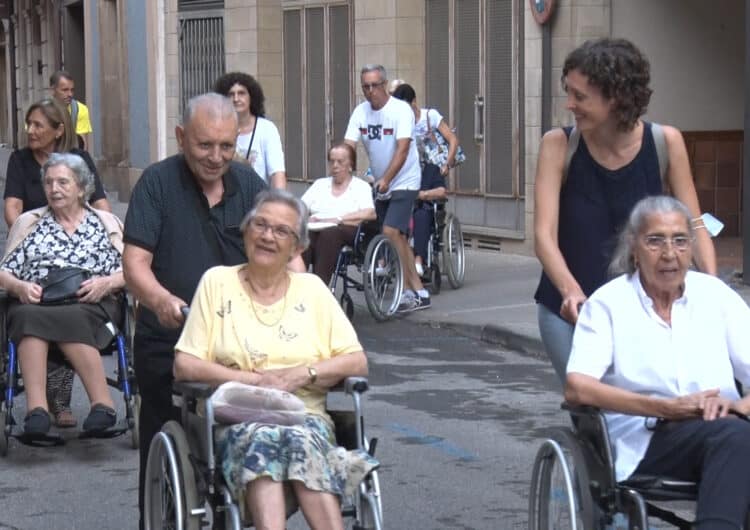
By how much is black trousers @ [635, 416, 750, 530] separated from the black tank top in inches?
28.2

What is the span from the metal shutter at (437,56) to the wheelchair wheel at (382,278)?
533 cm

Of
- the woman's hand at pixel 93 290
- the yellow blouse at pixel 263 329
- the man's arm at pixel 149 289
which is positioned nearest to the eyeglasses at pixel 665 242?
the yellow blouse at pixel 263 329

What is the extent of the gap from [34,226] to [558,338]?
11.7ft

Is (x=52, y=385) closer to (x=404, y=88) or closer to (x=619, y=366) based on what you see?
(x=619, y=366)

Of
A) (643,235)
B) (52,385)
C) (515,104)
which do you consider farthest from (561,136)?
(515,104)

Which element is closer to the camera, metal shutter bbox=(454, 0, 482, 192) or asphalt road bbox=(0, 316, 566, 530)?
asphalt road bbox=(0, 316, 566, 530)

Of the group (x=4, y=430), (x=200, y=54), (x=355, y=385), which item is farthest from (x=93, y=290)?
(x=200, y=54)

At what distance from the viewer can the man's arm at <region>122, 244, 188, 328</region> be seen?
540 cm

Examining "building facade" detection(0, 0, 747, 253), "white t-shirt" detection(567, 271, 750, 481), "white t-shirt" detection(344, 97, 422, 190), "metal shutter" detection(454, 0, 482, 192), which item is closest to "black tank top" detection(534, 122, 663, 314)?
"white t-shirt" detection(567, 271, 750, 481)

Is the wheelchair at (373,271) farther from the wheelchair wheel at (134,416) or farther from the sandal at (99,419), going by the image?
the sandal at (99,419)

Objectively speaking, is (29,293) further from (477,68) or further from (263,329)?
(477,68)

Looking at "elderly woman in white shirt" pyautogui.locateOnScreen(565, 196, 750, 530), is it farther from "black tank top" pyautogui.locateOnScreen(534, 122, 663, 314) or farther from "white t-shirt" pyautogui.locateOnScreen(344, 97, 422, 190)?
"white t-shirt" pyautogui.locateOnScreen(344, 97, 422, 190)

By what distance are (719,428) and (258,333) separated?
1.45 m

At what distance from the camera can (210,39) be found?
23766mm
